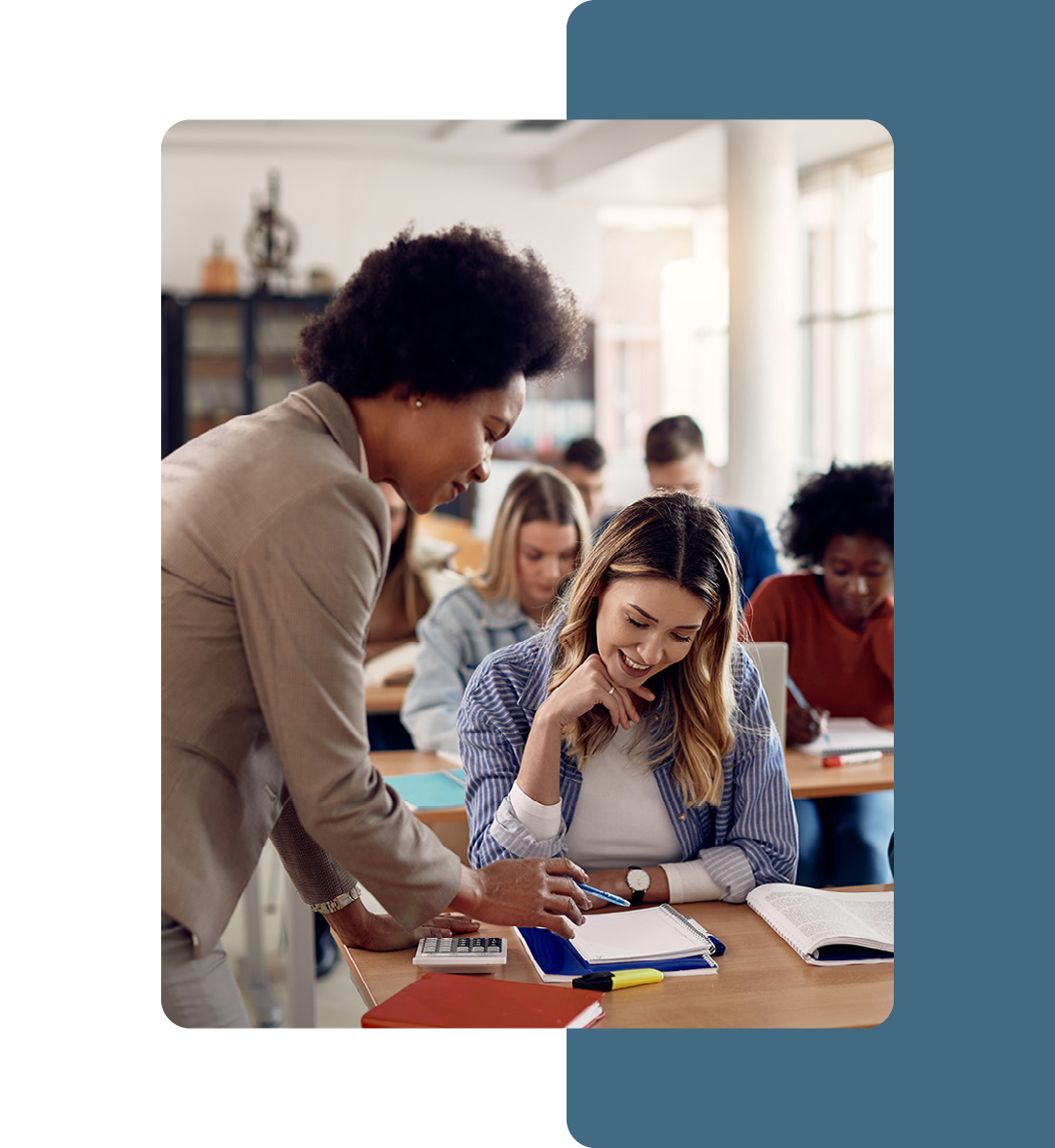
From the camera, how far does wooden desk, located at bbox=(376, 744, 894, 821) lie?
2406 millimetres

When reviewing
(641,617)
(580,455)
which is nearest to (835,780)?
(641,617)

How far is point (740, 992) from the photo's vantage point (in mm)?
1438

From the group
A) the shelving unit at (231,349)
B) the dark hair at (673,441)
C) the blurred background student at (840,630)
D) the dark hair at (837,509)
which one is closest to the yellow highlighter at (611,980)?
the blurred background student at (840,630)

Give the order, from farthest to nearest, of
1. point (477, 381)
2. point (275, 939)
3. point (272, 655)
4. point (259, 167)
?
1. point (259, 167)
2. point (275, 939)
3. point (477, 381)
4. point (272, 655)

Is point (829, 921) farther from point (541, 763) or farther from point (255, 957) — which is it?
point (255, 957)

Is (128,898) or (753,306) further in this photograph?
(753,306)

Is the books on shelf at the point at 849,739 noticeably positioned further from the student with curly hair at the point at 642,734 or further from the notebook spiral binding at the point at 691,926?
the notebook spiral binding at the point at 691,926

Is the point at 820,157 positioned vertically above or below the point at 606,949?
above

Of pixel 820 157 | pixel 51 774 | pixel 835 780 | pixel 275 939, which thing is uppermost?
pixel 820 157

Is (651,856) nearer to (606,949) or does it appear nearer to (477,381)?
(606,949)

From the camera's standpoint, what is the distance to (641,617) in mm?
1709

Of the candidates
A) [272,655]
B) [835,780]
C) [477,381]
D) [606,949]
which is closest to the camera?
[272,655]

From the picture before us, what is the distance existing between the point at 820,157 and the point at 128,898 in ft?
18.8

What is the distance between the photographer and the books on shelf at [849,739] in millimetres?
2627
